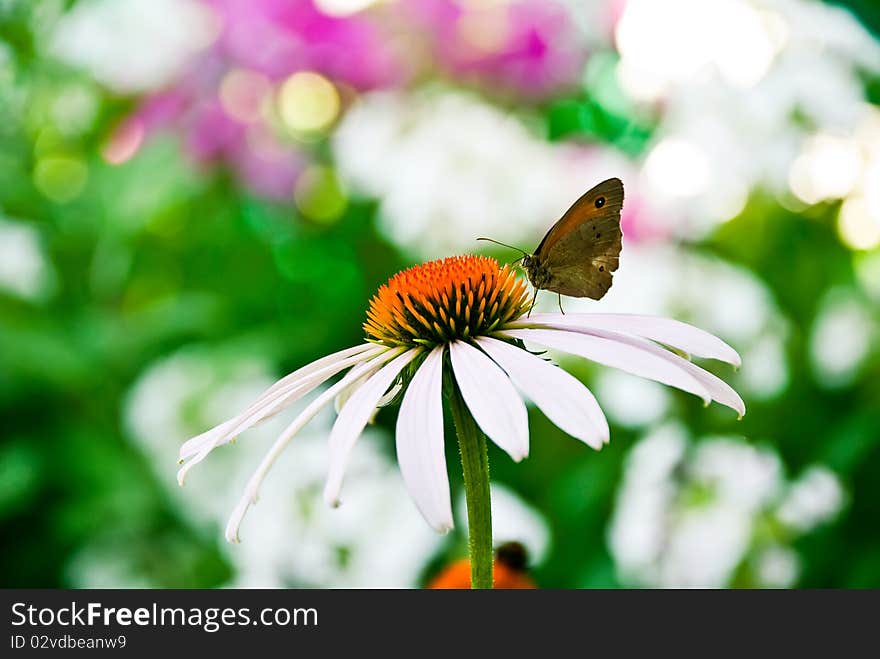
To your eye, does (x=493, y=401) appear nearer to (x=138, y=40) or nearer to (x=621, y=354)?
(x=621, y=354)

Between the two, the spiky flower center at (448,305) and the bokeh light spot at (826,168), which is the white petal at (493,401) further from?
the bokeh light spot at (826,168)

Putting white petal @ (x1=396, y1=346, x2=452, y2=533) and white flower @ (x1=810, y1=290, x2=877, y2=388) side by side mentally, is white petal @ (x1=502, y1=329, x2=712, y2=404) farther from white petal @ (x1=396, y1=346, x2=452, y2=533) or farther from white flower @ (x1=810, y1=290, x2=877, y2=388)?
white flower @ (x1=810, y1=290, x2=877, y2=388)

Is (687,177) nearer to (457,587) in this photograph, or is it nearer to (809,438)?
(809,438)

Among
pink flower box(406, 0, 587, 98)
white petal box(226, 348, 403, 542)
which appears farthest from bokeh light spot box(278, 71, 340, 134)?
white petal box(226, 348, 403, 542)

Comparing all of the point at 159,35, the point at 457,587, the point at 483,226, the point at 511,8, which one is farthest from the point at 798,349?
the point at 159,35

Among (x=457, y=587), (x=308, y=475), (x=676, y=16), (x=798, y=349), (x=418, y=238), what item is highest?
(x=676, y=16)

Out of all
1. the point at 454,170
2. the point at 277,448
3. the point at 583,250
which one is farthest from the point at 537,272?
the point at 454,170
